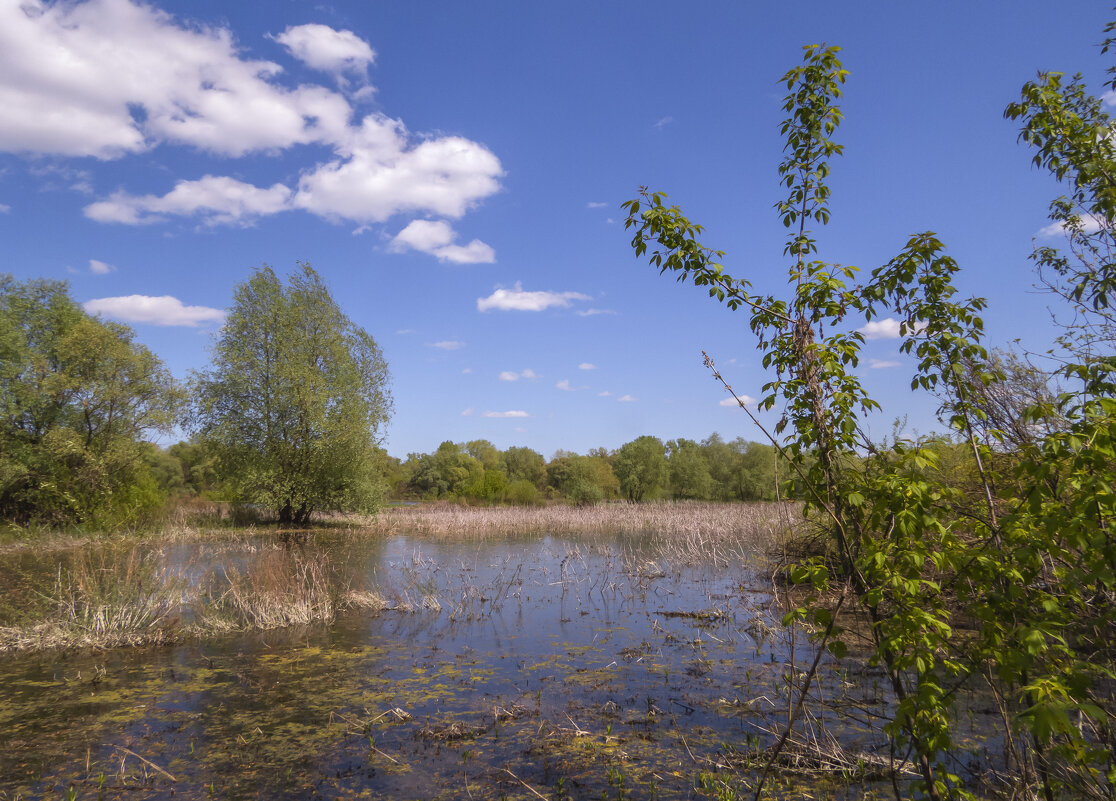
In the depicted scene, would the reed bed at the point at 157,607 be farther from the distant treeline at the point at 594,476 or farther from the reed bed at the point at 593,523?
the distant treeline at the point at 594,476

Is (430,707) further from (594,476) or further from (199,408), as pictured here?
(594,476)

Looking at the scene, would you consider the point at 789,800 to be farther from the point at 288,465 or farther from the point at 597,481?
the point at 597,481

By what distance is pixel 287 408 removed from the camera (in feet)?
87.1

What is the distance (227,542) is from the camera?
20625 mm

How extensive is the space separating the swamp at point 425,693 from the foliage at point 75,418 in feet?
33.8

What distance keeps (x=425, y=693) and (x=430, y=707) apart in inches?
18.8

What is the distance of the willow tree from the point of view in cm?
2597

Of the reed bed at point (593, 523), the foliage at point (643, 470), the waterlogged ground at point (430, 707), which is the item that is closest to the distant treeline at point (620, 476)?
the foliage at point (643, 470)

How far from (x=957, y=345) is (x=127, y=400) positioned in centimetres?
2858

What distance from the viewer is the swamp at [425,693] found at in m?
4.93

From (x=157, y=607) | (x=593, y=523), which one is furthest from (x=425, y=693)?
(x=593, y=523)

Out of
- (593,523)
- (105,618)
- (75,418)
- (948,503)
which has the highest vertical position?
(75,418)

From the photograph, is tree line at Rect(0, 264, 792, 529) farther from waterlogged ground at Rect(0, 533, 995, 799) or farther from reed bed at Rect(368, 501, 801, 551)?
waterlogged ground at Rect(0, 533, 995, 799)

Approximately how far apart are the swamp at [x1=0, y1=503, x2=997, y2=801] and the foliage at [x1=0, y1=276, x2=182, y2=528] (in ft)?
33.8
